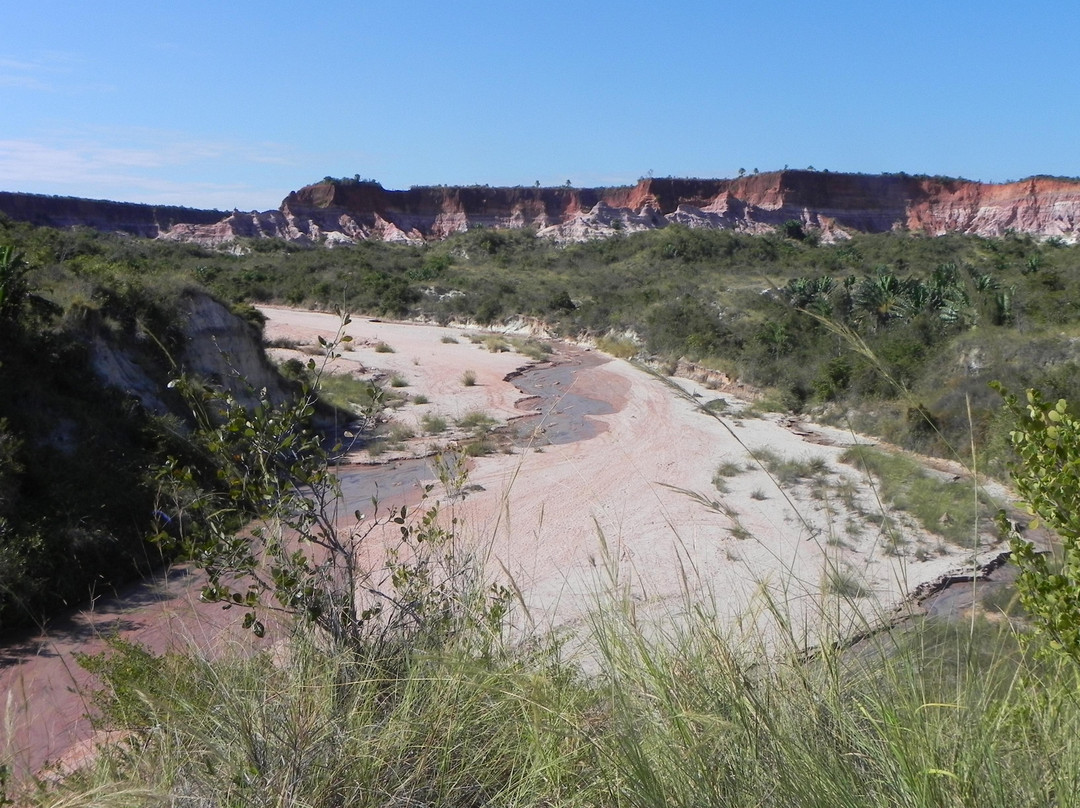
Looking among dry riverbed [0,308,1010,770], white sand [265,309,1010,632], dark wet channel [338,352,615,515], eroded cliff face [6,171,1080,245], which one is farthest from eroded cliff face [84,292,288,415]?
eroded cliff face [6,171,1080,245]

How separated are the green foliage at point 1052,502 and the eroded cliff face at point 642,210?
71321mm

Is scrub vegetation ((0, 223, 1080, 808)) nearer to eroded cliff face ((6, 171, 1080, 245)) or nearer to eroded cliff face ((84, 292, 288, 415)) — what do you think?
eroded cliff face ((84, 292, 288, 415))

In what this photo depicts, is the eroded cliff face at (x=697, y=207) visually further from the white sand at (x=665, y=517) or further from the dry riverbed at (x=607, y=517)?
the white sand at (x=665, y=517)

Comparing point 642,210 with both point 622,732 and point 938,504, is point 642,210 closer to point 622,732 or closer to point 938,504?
point 938,504

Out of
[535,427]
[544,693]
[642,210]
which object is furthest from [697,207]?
[544,693]

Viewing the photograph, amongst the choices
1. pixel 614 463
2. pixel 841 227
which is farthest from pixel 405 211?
pixel 614 463

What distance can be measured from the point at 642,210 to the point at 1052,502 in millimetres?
80231

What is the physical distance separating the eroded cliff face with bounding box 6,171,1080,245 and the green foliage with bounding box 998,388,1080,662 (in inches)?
2808

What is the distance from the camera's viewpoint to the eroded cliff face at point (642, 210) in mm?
A: 76312

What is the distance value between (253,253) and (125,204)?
69.2ft

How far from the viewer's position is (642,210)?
80.4 meters

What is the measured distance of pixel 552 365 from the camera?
1155 inches

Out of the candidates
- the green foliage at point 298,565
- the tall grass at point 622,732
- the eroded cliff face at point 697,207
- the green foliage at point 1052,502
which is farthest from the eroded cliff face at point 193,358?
the eroded cliff face at point 697,207

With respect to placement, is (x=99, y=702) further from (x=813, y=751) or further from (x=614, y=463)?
(x=614, y=463)
